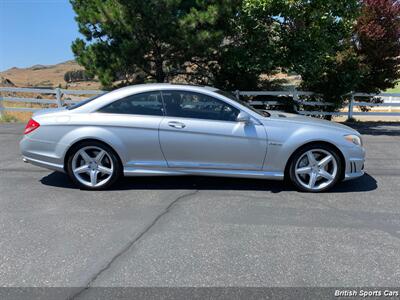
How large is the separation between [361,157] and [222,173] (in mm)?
1929

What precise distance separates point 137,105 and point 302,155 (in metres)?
2.36

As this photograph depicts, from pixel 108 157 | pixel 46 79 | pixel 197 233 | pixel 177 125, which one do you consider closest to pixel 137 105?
pixel 177 125

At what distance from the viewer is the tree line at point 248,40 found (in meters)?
9.80

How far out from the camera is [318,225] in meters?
4.01

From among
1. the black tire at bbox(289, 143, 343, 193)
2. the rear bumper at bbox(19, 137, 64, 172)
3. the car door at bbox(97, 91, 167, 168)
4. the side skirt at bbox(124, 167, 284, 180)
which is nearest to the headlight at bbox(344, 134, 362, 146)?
the black tire at bbox(289, 143, 343, 193)

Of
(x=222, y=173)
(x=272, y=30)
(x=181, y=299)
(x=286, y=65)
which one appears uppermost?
(x=272, y=30)

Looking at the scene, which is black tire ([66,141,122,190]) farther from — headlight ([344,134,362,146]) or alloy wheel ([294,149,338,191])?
headlight ([344,134,362,146])

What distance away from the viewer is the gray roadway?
3.06 meters

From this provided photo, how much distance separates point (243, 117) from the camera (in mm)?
4871

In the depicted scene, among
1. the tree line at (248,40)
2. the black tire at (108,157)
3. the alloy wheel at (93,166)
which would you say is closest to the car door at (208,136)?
the black tire at (108,157)

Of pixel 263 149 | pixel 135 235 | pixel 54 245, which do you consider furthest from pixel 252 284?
pixel 263 149

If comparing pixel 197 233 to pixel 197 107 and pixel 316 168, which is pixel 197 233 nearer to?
pixel 197 107

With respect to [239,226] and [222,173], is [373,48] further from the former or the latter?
[239,226]

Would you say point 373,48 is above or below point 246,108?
above
